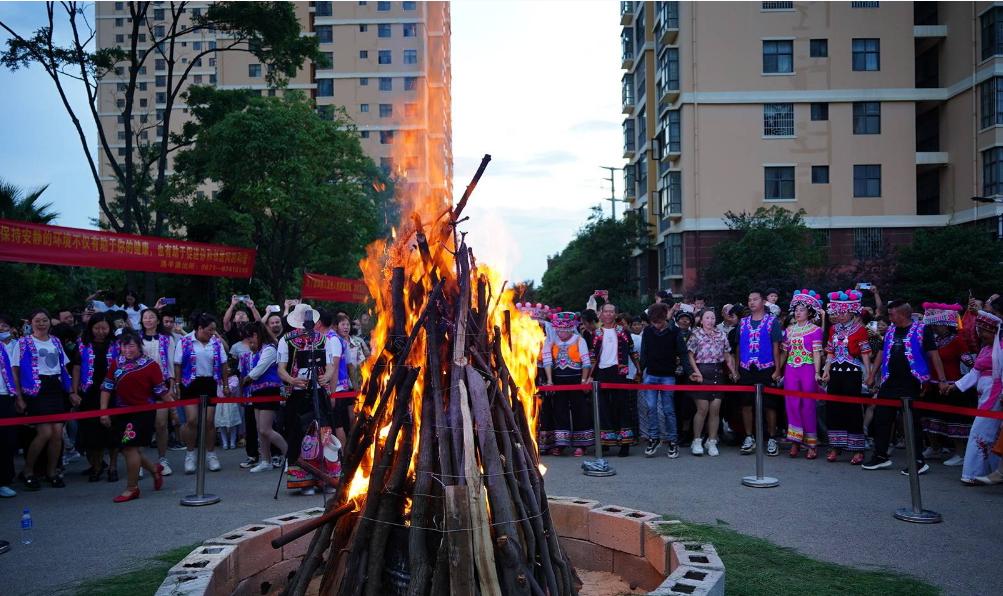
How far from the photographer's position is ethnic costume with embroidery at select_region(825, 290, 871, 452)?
9742 millimetres

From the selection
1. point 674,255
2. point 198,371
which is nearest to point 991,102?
point 674,255

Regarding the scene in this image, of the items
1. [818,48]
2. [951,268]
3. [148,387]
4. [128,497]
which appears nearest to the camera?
[128,497]

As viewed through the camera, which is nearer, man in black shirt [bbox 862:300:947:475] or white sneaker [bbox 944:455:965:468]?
man in black shirt [bbox 862:300:947:475]

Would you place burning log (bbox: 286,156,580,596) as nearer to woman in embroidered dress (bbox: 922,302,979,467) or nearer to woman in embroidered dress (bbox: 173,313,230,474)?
woman in embroidered dress (bbox: 173,313,230,474)

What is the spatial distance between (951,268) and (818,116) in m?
13.4

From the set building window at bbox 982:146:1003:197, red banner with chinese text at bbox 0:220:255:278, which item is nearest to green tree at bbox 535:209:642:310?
building window at bbox 982:146:1003:197

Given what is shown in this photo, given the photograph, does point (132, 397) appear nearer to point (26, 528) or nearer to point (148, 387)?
point (148, 387)

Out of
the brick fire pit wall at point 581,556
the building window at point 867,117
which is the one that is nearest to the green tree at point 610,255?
the building window at point 867,117

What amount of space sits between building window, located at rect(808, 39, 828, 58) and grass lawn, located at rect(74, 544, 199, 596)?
36684 millimetres

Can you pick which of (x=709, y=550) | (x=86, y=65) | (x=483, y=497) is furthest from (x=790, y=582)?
(x=86, y=65)

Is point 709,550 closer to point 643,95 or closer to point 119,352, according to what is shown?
point 119,352

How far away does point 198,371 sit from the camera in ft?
33.3

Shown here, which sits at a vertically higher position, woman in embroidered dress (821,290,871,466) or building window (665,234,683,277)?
building window (665,234,683,277)

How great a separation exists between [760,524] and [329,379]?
16.2 ft
